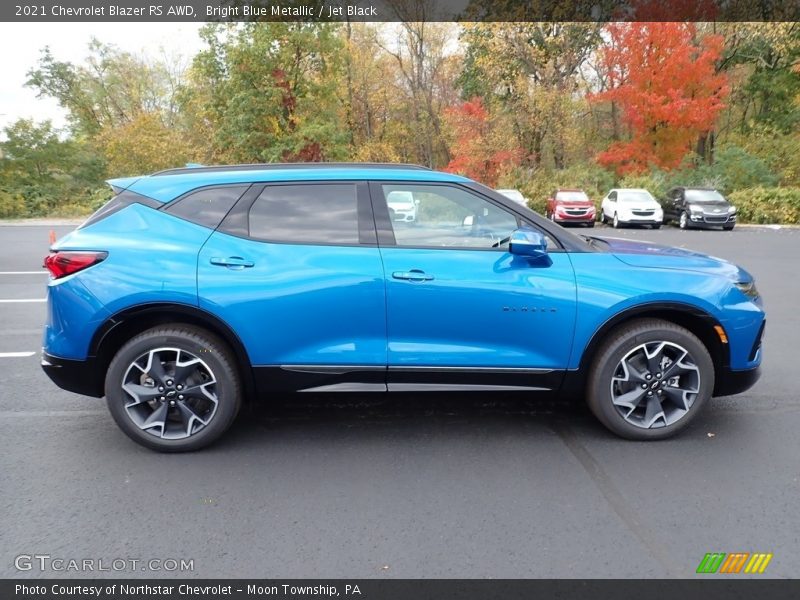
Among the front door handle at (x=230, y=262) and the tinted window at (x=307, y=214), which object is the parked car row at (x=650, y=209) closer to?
the tinted window at (x=307, y=214)

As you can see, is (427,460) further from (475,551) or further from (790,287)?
(790,287)

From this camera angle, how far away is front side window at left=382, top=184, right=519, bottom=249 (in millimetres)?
4012

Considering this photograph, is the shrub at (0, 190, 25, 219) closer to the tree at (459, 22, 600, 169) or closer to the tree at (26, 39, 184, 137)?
the tree at (26, 39, 184, 137)

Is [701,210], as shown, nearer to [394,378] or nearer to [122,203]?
[394,378]

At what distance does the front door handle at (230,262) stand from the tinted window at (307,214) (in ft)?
0.64


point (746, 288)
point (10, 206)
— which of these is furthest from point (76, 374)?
point (10, 206)

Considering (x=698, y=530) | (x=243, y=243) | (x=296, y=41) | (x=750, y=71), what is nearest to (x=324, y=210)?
(x=243, y=243)

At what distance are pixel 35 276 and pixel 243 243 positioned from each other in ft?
31.0

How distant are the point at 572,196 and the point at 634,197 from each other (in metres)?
2.39

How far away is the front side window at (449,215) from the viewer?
401cm

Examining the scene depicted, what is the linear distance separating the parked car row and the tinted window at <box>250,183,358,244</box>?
18412mm

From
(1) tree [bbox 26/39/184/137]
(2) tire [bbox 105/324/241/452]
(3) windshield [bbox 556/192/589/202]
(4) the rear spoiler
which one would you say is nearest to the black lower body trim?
(2) tire [bbox 105/324/241/452]

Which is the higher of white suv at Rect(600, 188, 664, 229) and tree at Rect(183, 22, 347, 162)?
tree at Rect(183, 22, 347, 162)

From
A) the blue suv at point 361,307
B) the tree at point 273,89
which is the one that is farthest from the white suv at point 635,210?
the blue suv at point 361,307
